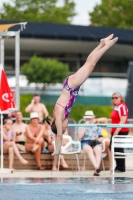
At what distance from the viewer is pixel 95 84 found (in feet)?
114

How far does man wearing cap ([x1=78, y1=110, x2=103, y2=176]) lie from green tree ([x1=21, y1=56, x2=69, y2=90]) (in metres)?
21.1

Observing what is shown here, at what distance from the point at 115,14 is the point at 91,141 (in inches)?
1567

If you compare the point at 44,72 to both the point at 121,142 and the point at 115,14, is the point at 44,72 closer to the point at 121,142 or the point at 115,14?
the point at 115,14

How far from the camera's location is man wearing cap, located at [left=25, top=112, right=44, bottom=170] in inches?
573

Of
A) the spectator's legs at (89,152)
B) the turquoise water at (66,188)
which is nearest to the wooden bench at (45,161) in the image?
the spectator's legs at (89,152)

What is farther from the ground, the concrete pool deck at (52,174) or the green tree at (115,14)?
the green tree at (115,14)

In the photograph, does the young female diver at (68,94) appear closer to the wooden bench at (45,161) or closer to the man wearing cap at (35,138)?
the man wearing cap at (35,138)

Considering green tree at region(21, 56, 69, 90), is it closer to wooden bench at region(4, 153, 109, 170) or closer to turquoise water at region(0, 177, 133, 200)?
wooden bench at region(4, 153, 109, 170)

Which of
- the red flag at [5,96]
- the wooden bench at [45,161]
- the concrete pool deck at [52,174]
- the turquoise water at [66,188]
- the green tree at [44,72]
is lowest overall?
the turquoise water at [66,188]

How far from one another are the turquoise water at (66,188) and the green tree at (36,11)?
43763 mm

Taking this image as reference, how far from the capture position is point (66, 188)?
10.4 m

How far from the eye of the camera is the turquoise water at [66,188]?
912 cm

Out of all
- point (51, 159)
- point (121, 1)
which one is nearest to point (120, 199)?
point (51, 159)

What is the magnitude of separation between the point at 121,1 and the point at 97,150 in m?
39.4
